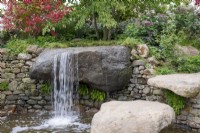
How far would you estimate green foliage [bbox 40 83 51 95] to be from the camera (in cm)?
839

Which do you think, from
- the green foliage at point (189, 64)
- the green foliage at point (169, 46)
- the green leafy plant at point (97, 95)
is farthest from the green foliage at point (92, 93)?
the green foliage at point (189, 64)

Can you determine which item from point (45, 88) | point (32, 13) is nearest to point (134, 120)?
point (45, 88)

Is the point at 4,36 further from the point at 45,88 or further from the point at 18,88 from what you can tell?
the point at 45,88

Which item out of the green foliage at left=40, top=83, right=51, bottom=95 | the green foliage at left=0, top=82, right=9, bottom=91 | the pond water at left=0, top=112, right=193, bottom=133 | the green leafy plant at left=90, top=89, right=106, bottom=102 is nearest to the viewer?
the pond water at left=0, top=112, right=193, bottom=133

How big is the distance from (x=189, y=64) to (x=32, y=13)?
456 cm

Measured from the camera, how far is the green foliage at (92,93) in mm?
7996

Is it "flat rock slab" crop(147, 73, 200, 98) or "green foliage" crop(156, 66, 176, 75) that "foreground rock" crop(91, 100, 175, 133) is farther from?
"green foliage" crop(156, 66, 176, 75)

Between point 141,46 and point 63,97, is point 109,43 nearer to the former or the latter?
point 141,46

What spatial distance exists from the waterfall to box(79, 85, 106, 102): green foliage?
24cm

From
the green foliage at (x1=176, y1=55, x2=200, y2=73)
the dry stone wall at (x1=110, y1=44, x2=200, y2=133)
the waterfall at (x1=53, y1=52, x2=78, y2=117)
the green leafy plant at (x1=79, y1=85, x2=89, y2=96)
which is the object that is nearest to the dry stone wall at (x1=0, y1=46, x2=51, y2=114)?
the waterfall at (x1=53, y1=52, x2=78, y2=117)

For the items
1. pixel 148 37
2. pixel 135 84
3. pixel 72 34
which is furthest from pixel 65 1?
pixel 135 84

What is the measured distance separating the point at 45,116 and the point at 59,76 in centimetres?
109

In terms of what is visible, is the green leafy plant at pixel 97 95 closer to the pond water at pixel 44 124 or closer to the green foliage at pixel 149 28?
the pond water at pixel 44 124

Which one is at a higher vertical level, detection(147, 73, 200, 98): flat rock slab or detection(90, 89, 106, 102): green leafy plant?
detection(147, 73, 200, 98): flat rock slab
